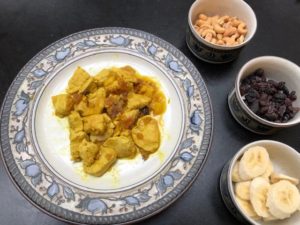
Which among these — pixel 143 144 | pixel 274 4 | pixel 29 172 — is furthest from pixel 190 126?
pixel 274 4

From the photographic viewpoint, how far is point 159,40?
1.28 metres

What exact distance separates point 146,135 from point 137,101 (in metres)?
0.14

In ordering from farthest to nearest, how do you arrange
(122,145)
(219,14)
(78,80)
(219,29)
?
(219,14) < (219,29) < (78,80) < (122,145)

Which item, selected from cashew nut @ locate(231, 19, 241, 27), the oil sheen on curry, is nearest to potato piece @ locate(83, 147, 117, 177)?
the oil sheen on curry

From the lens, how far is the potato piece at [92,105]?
115cm

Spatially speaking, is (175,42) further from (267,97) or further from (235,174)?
(235,174)

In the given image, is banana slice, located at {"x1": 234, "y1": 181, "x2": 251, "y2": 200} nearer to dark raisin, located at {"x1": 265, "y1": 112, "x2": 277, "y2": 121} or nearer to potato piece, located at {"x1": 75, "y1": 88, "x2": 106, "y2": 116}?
dark raisin, located at {"x1": 265, "y1": 112, "x2": 277, "y2": 121}

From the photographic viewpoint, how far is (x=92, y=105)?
45.6 inches

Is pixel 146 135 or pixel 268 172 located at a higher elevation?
pixel 146 135

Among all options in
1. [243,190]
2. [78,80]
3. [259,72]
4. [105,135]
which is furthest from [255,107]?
[78,80]

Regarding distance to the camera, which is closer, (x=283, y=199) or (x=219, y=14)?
(x=283, y=199)

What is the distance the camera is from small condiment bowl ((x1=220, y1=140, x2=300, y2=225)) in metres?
1.00

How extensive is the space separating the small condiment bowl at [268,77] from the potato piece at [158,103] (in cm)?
24

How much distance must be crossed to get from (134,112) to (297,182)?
0.56 metres
